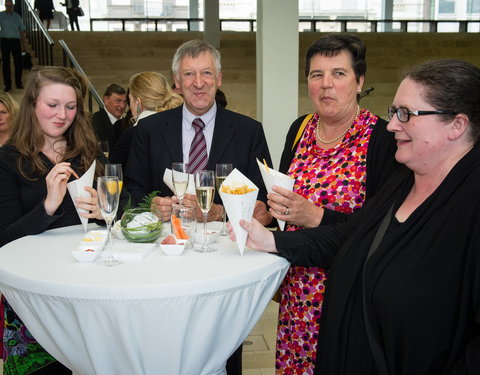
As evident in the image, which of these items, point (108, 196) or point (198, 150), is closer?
point (108, 196)

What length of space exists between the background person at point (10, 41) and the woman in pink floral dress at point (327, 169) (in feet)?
29.1

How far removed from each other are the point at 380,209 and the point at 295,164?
64 cm

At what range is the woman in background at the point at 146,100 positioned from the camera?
421 centimetres

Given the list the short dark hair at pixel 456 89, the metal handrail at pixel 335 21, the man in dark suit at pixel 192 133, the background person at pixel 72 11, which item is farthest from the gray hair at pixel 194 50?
the metal handrail at pixel 335 21

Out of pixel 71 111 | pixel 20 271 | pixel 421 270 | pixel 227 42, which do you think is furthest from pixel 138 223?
pixel 227 42

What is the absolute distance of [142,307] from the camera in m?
1.65

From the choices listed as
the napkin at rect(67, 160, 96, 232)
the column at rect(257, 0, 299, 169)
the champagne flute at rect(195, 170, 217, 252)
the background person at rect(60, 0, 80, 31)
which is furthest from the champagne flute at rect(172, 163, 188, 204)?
the background person at rect(60, 0, 80, 31)

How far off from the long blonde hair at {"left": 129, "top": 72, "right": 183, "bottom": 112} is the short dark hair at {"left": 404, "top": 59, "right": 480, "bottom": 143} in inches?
113

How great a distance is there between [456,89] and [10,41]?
1000 centimetres

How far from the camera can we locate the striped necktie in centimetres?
281

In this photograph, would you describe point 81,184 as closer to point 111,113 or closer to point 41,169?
point 41,169

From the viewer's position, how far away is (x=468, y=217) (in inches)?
59.5

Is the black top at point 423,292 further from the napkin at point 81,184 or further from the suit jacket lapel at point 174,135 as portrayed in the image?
the suit jacket lapel at point 174,135

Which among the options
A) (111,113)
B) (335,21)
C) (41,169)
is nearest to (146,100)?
(41,169)
